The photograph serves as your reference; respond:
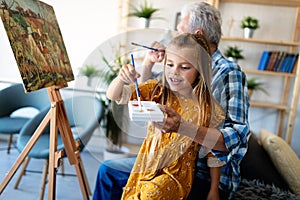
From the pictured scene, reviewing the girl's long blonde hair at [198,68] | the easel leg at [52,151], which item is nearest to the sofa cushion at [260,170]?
the girl's long blonde hair at [198,68]

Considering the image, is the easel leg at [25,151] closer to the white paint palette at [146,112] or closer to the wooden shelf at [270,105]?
the white paint palette at [146,112]

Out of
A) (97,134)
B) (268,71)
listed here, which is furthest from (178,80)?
(268,71)

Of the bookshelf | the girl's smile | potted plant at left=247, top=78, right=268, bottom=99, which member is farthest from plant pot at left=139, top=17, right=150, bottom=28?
the girl's smile

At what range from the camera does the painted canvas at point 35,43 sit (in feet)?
3.97

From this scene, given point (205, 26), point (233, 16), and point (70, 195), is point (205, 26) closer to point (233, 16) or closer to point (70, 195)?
point (70, 195)

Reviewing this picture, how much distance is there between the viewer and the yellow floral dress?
104 cm

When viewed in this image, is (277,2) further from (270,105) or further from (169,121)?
(169,121)

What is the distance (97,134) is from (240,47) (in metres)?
2.38

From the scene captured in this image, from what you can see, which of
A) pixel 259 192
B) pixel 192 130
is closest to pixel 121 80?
pixel 192 130

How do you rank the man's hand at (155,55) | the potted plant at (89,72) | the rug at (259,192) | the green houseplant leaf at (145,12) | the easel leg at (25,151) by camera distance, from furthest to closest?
the green houseplant leaf at (145,12)
the rug at (259,192)
the easel leg at (25,151)
the potted plant at (89,72)
the man's hand at (155,55)

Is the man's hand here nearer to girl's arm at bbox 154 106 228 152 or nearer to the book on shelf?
girl's arm at bbox 154 106 228 152

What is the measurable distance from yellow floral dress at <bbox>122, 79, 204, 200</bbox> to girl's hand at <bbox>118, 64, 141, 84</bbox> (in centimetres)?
6

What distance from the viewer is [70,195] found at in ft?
7.43

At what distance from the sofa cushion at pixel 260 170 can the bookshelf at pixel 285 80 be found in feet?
3.57
